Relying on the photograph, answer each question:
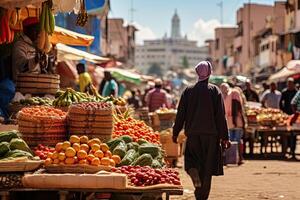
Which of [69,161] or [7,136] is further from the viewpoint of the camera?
[7,136]

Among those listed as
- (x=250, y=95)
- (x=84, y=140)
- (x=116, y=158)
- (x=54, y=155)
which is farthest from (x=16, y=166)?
(x=250, y=95)

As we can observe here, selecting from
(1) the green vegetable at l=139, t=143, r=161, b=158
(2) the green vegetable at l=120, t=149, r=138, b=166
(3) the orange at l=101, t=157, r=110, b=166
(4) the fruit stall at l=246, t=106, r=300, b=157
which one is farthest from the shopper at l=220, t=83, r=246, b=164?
(3) the orange at l=101, t=157, r=110, b=166

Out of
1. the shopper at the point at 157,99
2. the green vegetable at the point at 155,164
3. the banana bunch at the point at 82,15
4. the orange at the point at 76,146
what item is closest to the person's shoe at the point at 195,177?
the green vegetable at the point at 155,164

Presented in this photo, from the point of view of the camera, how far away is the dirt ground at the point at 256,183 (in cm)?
1045

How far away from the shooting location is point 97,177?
6.49 metres

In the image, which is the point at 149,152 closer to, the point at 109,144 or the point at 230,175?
the point at 109,144

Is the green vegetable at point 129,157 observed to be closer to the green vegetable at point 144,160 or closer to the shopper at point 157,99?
the green vegetable at point 144,160

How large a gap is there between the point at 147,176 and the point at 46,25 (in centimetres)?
570

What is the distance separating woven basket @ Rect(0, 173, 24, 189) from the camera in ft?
22.0

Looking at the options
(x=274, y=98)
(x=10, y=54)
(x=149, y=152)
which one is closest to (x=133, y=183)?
(x=149, y=152)

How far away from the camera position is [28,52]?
40.1 feet

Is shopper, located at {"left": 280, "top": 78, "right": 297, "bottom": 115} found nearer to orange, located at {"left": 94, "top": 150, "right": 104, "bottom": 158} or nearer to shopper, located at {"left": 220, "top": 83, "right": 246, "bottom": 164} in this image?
shopper, located at {"left": 220, "top": 83, "right": 246, "bottom": 164}

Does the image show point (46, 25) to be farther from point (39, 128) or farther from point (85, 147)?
point (85, 147)

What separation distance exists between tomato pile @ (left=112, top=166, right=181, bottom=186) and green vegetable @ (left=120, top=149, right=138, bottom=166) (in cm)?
32
